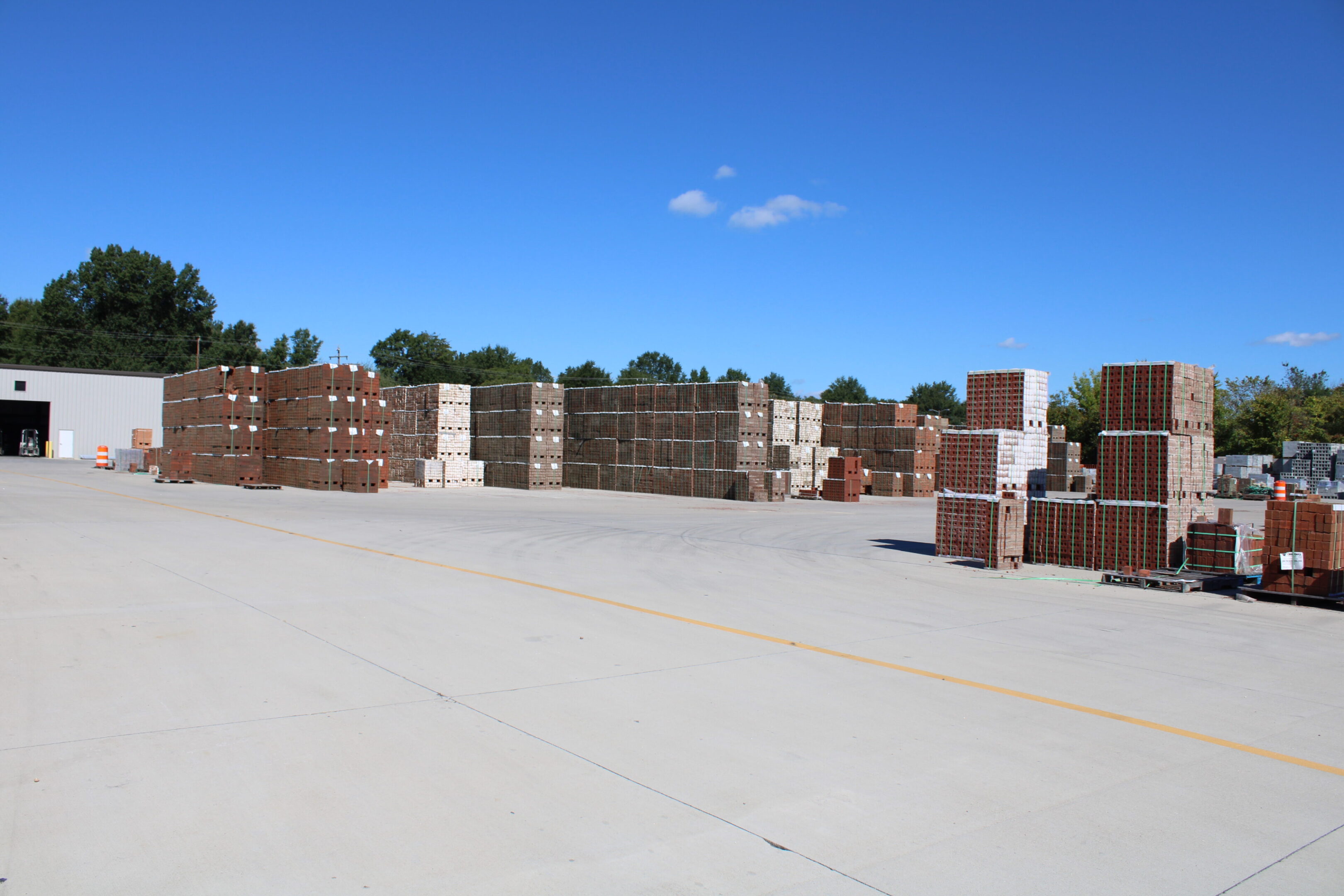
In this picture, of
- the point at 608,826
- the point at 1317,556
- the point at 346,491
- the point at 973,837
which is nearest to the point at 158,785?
the point at 608,826

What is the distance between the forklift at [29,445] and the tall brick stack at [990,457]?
6267 centimetres

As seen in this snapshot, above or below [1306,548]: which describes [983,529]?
below

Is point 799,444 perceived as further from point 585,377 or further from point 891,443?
point 585,377

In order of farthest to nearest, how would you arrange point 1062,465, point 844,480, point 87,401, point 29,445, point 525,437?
point 29,445
point 87,401
point 1062,465
point 525,437
point 844,480

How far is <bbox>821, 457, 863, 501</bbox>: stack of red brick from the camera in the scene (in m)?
34.3

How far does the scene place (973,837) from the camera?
4277 millimetres

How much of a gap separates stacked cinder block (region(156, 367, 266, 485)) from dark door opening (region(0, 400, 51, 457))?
35.3 metres

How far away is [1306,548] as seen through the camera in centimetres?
1206

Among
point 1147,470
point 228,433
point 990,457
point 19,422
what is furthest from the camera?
point 19,422

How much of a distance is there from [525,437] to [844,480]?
1243 centimetres

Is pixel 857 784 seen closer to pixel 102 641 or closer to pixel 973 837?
pixel 973 837

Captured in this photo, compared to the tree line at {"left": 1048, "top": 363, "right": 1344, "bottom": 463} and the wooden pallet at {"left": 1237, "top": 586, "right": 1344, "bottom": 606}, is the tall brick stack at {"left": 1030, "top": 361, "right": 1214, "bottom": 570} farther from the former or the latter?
the tree line at {"left": 1048, "top": 363, "right": 1344, "bottom": 463}

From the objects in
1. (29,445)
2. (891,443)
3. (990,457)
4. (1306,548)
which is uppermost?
(891,443)

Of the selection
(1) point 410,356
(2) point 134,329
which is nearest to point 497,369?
(1) point 410,356
